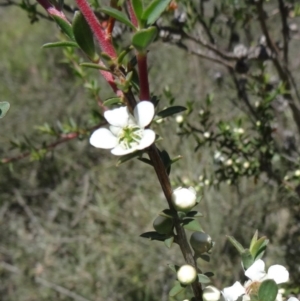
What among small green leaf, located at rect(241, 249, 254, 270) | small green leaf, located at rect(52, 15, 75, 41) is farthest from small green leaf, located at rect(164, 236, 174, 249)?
small green leaf, located at rect(52, 15, 75, 41)

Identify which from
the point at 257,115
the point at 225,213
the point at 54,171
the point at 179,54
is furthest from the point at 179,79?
the point at 257,115

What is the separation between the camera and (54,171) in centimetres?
447

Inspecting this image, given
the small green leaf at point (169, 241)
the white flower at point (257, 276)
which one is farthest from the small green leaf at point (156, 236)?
the white flower at point (257, 276)

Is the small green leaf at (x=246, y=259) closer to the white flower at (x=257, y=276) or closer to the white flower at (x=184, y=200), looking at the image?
the white flower at (x=257, y=276)

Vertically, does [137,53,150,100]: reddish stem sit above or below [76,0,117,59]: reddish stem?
below

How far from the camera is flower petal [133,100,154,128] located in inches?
28.6

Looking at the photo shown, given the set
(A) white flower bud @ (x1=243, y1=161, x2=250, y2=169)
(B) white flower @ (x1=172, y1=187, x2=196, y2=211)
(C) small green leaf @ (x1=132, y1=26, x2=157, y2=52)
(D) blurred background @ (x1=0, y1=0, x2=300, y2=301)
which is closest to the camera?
(C) small green leaf @ (x1=132, y1=26, x2=157, y2=52)

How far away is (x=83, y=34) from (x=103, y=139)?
0.54 ft

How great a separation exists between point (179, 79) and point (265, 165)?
9.10ft

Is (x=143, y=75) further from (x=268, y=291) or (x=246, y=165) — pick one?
(x=246, y=165)

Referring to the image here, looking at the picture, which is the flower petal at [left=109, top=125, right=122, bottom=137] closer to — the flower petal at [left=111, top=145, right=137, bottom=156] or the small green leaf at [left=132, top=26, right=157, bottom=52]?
the flower petal at [left=111, top=145, right=137, bottom=156]

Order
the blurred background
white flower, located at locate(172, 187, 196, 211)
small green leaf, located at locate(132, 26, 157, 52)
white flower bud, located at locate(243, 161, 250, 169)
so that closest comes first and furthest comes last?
small green leaf, located at locate(132, 26, 157, 52), white flower, located at locate(172, 187, 196, 211), white flower bud, located at locate(243, 161, 250, 169), the blurred background

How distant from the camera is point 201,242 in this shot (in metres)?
0.84

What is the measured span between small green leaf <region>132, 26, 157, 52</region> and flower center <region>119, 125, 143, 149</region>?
0.13m
